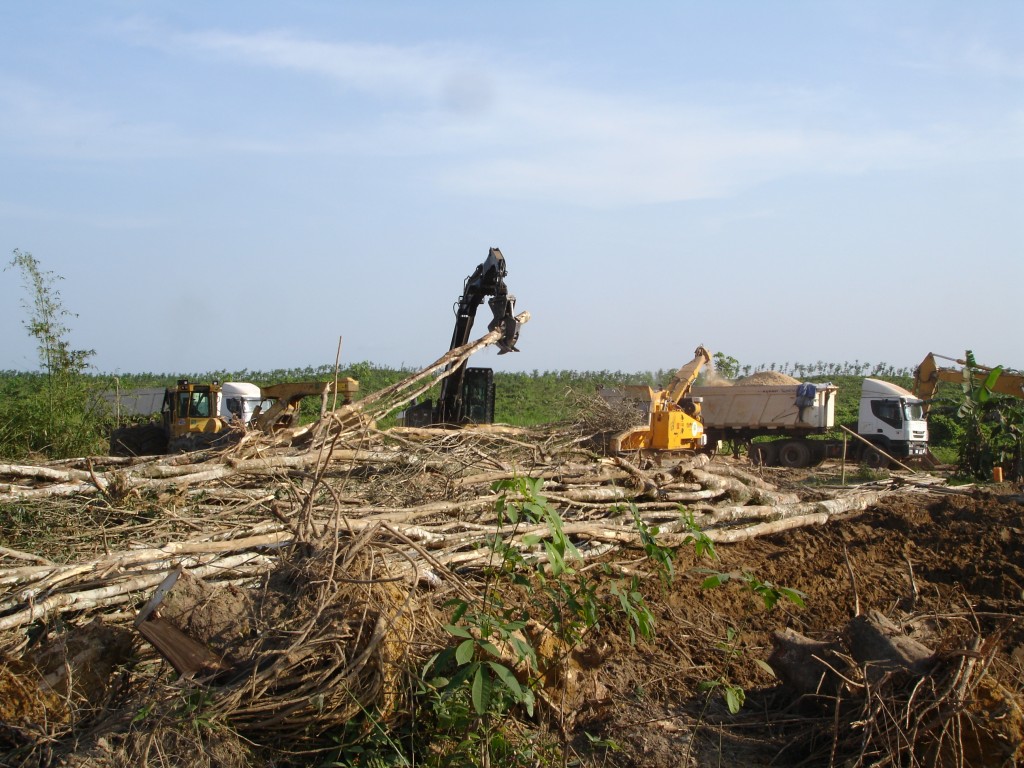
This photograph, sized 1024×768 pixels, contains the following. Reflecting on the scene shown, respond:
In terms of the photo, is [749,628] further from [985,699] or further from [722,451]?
[722,451]

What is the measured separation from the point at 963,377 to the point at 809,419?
159 inches

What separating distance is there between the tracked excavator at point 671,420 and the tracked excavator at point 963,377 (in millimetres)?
5618

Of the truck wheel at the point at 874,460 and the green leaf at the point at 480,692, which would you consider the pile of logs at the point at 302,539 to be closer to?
the green leaf at the point at 480,692

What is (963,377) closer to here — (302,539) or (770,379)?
(770,379)

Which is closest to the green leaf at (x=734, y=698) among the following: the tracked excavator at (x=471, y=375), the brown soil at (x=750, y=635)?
the brown soil at (x=750, y=635)

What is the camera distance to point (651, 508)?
335 inches

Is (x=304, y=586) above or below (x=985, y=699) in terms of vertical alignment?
above

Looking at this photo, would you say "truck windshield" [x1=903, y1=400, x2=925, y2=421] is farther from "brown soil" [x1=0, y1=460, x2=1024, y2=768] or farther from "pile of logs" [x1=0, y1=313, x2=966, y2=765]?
"brown soil" [x1=0, y1=460, x2=1024, y2=768]

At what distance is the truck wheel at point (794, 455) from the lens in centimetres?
2184

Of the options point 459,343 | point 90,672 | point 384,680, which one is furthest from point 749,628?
point 459,343

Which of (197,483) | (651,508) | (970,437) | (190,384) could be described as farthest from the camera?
(970,437)

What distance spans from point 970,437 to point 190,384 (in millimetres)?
15652

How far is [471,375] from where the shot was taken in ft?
43.5

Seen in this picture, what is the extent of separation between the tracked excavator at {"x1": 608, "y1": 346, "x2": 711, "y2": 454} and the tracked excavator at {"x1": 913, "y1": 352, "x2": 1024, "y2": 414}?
221 inches
